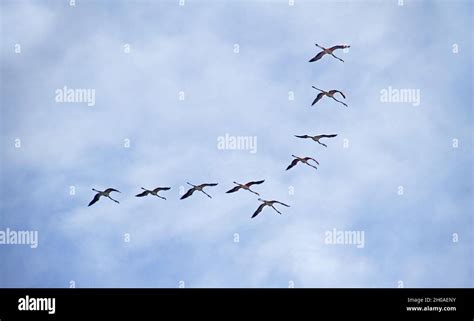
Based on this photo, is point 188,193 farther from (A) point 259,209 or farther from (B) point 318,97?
(B) point 318,97

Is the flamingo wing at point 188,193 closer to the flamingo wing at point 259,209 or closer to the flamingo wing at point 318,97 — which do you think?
the flamingo wing at point 259,209

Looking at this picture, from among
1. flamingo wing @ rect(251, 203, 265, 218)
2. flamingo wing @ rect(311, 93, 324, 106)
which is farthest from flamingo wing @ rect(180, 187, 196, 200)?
flamingo wing @ rect(311, 93, 324, 106)

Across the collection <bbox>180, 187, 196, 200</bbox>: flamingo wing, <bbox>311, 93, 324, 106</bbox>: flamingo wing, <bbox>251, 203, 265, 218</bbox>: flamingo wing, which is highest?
<bbox>311, 93, 324, 106</bbox>: flamingo wing

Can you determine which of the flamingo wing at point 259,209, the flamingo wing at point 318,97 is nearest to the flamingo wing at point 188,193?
the flamingo wing at point 259,209

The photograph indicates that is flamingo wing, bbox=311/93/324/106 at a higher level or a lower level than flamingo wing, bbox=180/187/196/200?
higher

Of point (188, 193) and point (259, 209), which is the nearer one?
point (259, 209)

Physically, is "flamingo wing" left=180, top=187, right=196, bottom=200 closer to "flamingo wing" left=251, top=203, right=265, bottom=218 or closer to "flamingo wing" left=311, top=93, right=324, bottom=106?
"flamingo wing" left=251, top=203, right=265, bottom=218

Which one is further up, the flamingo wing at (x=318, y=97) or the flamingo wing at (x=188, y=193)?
the flamingo wing at (x=318, y=97)

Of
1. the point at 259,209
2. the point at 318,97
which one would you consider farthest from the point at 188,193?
the point at 318,97

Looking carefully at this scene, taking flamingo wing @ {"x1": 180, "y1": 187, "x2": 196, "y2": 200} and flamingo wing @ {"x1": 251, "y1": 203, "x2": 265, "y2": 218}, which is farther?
flamingo wing @ {"x1": 180, "y1": 187, "x2": 196, "y2": 200}
